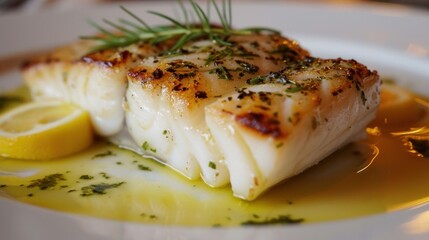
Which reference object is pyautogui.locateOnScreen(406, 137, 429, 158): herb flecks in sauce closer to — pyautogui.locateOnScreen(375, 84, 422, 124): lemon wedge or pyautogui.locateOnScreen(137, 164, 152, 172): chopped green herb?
pyautogui.locateOnScreen(375, 84, 422, 124): lemon wedge

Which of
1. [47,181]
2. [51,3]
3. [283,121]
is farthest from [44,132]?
[51,3]

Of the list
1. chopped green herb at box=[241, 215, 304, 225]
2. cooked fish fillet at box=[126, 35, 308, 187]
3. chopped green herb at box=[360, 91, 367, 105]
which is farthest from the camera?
chopped green herb at box=[360, 91, 367, 105]

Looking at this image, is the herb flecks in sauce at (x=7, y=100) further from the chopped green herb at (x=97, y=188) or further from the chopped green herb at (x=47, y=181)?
the chopped green herb at (x=97, y=188)

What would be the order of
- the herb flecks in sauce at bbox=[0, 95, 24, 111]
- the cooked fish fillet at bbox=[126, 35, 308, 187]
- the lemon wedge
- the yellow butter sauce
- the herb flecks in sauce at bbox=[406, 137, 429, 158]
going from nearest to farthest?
1. the yellow butter sauce
2. the cooked fish fillet at bbox=[126, 35, 308, 187]
3. the herb flecks in sauce at bbox=[406, 137, 429, 158]
4. the lemon wedge
5. the herb flecks in sauce at bbox=[0, 95, 24, 111]

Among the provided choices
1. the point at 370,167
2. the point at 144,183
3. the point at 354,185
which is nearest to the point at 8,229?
the point at 144,183

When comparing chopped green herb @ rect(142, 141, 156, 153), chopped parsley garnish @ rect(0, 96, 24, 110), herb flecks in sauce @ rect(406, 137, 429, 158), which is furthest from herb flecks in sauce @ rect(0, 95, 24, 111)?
herb flecks in sauce @ rect(406, 137, 429, 158)

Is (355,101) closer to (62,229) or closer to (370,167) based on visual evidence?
(370,167)

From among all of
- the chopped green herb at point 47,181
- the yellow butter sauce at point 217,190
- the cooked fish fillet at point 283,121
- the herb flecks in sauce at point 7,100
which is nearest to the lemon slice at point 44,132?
the yellow butter sauce at point 217,190
